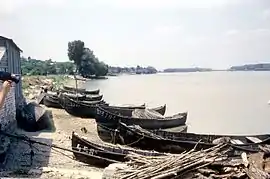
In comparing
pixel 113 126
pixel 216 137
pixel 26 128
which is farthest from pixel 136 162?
pixel 26 128

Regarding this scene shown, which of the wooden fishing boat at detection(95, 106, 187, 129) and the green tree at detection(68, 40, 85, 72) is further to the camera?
the green tree at detection(68, 40, 85, 72)

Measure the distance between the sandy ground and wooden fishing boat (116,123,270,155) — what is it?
2.58m

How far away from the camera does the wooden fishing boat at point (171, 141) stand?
14.4 meters

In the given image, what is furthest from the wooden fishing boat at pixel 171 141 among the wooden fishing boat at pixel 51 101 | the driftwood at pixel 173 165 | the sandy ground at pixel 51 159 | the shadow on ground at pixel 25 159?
the wooden fishing boat at pixel 51 101

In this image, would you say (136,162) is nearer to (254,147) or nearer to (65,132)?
(254,147)

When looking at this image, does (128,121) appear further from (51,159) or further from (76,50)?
(76,50)

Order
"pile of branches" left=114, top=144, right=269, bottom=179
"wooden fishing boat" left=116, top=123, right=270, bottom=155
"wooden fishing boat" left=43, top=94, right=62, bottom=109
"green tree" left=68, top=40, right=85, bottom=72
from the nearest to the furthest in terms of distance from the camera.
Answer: "pile of branches" left=114, top=144, right=269, bottom=179 → "wooden fishing boat" left=116, top=123, right=270, bottom=155 → "wooden fishing boat" left=43, top=94, right=62, bottom=109 → "green tree" left=68, top=40, right=85, bottom=72

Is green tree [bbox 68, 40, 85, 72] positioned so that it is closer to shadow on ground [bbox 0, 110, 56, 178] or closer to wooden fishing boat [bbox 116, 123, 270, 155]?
shadow on ground [bbox 0, 110, 56, 178]

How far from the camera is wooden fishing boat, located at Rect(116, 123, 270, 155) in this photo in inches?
568

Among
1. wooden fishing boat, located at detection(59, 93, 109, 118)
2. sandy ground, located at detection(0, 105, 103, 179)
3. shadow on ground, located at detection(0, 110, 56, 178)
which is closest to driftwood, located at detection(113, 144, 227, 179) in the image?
sandy ground, located at detection(0, 105, 103, 179)

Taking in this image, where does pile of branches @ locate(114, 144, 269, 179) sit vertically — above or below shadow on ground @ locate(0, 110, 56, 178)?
above

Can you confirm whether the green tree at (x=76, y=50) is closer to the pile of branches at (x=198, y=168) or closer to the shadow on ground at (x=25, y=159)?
the shadow on ground at (x=25, y=159)

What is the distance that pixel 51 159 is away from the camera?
15.0 metres

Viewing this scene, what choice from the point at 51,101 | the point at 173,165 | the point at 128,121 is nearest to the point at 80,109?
the point at 51,101
